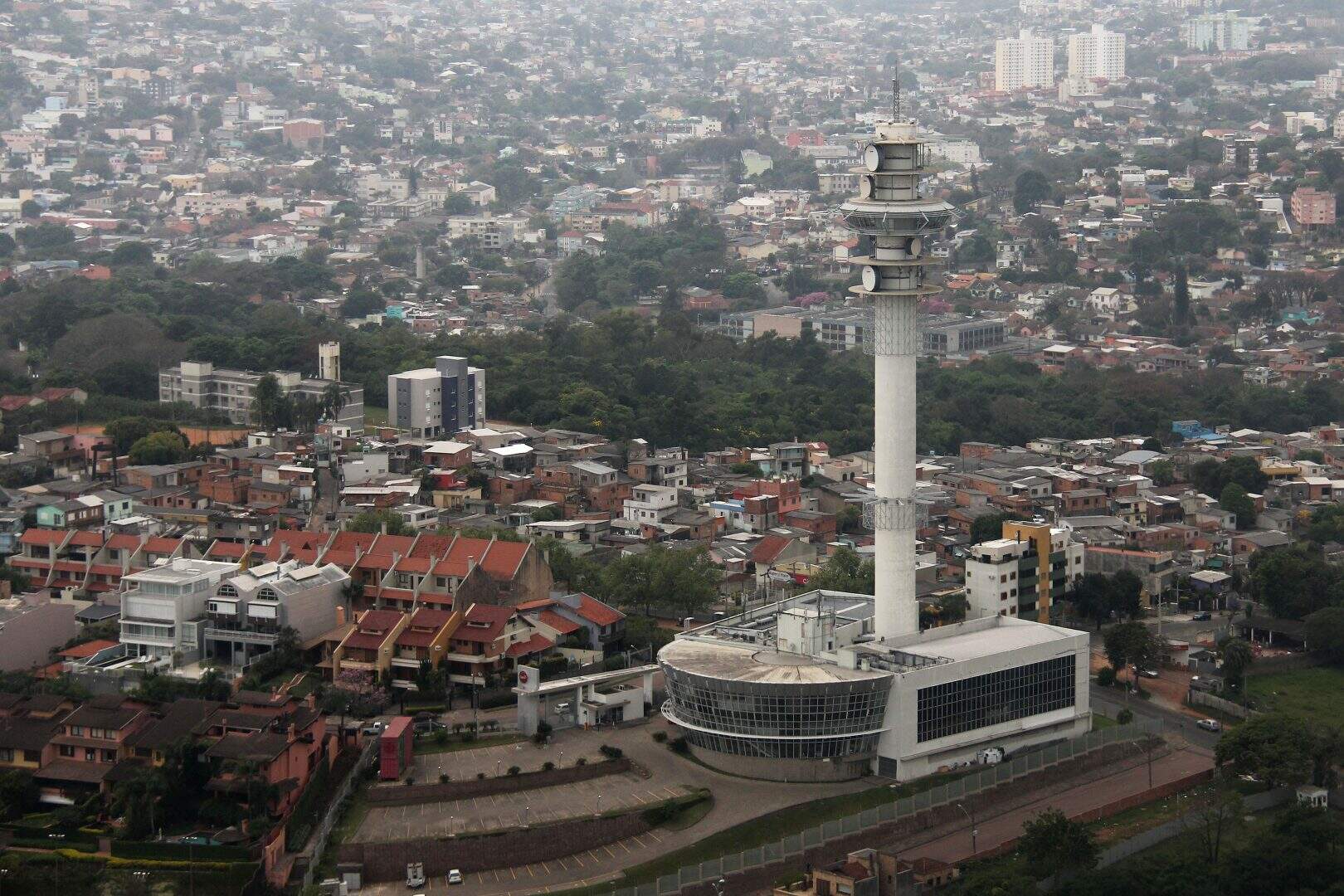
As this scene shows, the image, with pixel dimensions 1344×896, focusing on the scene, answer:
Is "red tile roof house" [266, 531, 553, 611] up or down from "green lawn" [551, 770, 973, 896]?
up

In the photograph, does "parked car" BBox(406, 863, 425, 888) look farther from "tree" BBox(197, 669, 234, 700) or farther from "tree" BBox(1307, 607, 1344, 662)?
"tree" BBox(1307, 607, 1344, 662)

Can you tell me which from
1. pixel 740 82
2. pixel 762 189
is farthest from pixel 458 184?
pixel 740 82

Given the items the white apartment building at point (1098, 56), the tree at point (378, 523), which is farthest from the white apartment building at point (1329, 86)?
the tree at point (378, 523)

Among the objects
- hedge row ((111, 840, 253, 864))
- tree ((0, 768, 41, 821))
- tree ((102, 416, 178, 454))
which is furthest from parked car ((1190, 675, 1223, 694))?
tree ((102, 416, 178, 454))

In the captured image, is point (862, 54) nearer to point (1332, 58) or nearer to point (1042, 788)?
point (1332, 58)

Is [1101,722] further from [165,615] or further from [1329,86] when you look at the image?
[1329,86]

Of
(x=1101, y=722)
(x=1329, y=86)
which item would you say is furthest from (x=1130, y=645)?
(x=1329, y=86)
